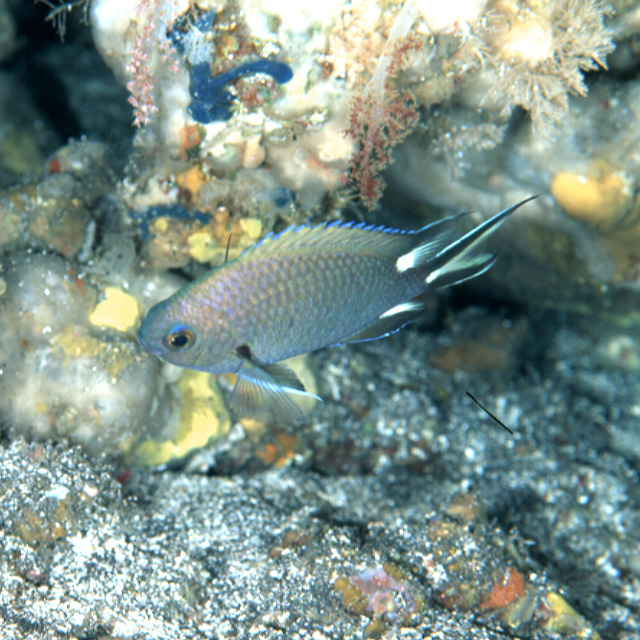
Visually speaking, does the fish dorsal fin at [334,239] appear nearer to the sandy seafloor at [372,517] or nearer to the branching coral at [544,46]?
the branching coral at [544,46]

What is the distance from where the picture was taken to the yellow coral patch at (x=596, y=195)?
3.62m

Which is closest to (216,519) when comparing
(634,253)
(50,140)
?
(634,253)

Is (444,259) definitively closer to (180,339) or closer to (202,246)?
(180,339)

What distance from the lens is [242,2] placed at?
8.59ft

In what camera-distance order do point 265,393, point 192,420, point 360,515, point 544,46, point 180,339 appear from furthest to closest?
1. point 192,420
2. point 360,515
3. point 544,46
4. point 265,393
5. point 180,339

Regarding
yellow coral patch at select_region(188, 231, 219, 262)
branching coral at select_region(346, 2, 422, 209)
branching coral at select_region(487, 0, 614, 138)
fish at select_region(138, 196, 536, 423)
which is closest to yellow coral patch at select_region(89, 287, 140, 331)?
yellow coral patch at select_region(188, 231, 219, 262)

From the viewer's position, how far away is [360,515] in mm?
3488

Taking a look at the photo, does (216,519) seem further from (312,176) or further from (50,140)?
(50,140)

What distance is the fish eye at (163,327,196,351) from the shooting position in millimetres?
2330

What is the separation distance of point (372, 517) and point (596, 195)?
9.17 feet

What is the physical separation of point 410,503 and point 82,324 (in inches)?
99.0

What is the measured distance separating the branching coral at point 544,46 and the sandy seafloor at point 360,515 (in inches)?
97.4

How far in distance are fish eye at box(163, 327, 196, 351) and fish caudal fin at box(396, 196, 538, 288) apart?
41.2 inches

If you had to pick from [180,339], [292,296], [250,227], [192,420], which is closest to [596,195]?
[250,227]
